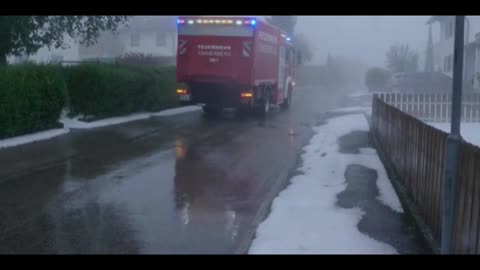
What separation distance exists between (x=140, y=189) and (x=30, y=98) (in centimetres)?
666

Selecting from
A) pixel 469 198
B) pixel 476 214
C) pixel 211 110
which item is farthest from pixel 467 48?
pixel 476 214

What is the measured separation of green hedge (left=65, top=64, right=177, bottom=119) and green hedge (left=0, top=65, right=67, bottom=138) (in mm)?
1456

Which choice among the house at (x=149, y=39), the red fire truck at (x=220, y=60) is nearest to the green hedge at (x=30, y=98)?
the red fire truck at (x=220, y=60)

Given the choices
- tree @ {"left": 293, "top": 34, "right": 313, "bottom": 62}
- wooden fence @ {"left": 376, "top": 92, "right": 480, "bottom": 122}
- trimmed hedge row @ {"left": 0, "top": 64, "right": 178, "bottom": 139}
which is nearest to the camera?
trimmed hedge row @ {"left": 0, "top": 64, "right": 178, "bottom": 139}

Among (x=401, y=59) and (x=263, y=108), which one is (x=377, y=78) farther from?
(x=263, y=108)

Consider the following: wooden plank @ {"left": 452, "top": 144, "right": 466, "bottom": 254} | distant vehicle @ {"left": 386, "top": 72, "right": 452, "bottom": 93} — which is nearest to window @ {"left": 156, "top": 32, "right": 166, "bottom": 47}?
distant vehicle @ {"left": 386, "top": 72, "right": 452, "bottom": 93}

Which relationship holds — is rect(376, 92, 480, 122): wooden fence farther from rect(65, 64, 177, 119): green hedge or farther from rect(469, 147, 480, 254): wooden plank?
rect(469, 147, 480, 254): wooden plank

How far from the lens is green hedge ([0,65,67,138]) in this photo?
608 inches

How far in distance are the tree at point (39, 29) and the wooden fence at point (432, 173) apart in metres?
9.46

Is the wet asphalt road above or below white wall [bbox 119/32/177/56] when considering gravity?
below

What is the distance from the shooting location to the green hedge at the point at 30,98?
50.7 ft

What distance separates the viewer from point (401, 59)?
173 feet

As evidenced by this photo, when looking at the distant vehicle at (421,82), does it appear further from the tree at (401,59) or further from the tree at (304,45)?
the tree at (304,45)
